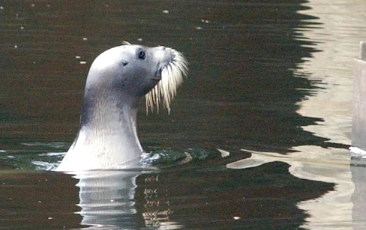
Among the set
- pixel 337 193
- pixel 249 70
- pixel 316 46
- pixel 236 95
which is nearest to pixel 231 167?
pixel 337 193

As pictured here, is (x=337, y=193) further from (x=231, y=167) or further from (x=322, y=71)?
(x=322, y=71)

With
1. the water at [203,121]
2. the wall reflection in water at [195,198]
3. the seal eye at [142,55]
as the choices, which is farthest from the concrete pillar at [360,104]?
the seal eye at [142,55]

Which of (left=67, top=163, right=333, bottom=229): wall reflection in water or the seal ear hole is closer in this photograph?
(left=67, top=163, right=333, bottom=229): wall reflection in water

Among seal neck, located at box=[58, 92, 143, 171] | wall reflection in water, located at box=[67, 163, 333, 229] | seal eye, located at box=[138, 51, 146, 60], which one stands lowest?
wall reflection in water, located at box=[67, 163, 333, 229]

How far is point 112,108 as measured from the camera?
792 centimetres

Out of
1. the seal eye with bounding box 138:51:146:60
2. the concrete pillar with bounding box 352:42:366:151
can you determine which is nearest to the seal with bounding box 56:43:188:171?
the seal eye with bounding box 138:51:146:60

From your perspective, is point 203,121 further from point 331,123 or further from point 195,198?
point 195,198

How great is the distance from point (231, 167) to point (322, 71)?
4.99 m

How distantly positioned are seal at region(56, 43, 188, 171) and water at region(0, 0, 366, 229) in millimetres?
208

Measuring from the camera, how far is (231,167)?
791 centimetres

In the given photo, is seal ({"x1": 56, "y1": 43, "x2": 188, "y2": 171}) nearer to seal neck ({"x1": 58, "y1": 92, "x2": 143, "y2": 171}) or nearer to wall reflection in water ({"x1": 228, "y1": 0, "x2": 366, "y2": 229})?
seal neck ({"x1": 58, "y1": 92, "x2": 143, "y2": 171})

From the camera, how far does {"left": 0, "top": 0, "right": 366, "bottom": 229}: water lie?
6609 millimetres

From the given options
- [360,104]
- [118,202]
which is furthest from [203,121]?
[118,202]

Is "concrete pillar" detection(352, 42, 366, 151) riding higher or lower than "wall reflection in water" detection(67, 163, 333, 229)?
higher
